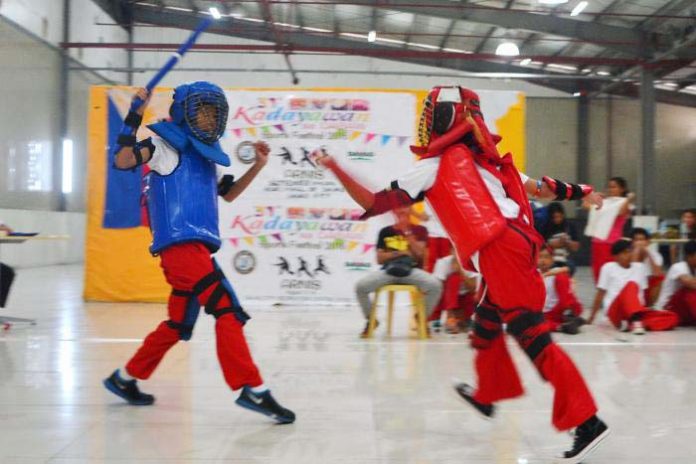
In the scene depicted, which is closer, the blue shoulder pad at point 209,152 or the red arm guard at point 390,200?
the red arm guard at point 390,200

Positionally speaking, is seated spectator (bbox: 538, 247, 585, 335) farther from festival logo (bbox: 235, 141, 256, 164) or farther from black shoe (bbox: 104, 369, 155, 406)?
black shoe (bbox: 104, 369, 155, 406)

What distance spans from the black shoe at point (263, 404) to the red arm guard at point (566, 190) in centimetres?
166

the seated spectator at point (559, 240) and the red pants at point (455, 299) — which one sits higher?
the seated spectator at point (559, 240)

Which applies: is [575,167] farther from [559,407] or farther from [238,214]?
[559,407]

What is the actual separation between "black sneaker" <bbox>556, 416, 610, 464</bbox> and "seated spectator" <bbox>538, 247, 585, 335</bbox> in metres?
4.25

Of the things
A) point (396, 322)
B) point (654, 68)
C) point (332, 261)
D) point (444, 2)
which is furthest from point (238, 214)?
point (654, 68)

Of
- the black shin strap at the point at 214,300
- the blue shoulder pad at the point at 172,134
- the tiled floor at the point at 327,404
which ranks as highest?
the blue shoulder pad at the point at 172,134

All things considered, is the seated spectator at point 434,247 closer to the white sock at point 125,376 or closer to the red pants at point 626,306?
the red pants at point 626,306

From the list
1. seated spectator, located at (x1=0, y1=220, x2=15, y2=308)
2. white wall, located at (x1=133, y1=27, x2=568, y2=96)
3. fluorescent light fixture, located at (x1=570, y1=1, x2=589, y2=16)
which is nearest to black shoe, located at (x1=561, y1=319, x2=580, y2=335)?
seated spectator, located at (x1=0, y1=220, x2=15, y2=308)

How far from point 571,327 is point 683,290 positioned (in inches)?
61.8

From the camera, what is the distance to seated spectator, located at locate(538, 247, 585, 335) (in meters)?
7.07

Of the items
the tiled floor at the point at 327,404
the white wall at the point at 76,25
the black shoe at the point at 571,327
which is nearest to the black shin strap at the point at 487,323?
the tiled floor at the point at 327,404

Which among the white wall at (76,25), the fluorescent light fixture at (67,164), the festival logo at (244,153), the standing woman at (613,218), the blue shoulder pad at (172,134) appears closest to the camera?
the blue shoulder pad at (172,134)

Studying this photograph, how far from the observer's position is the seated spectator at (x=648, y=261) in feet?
25.2
